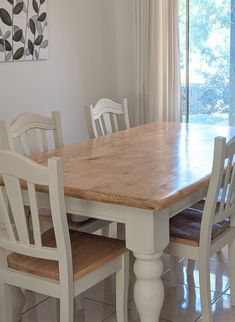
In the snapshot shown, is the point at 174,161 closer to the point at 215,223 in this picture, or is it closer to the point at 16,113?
the point at 215,223

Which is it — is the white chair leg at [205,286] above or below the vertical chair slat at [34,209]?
below

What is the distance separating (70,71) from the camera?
13.2 ft

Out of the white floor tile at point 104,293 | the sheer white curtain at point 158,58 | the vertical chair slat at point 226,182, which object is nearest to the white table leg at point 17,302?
the white floor tile at point 104,293

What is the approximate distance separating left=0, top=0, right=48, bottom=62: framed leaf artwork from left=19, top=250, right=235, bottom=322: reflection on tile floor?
165cm

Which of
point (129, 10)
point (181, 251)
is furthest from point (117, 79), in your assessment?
point (181, 251)

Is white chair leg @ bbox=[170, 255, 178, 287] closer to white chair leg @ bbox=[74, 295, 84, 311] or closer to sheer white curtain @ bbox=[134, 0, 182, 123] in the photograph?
white chair leg @ bbox=[74, 295, 84, 311]

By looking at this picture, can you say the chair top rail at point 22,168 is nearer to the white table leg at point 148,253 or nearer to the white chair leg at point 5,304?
the white table leg at point 148,253

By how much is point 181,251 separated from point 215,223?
0.63 ft

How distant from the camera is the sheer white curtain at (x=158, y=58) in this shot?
163 inches

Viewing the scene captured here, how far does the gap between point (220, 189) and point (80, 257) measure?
0.66 meters

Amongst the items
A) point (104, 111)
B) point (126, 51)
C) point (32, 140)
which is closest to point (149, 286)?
point (32, 140)

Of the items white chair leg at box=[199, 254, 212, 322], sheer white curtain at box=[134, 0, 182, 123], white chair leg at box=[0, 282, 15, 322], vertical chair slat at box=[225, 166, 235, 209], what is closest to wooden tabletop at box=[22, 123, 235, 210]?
vertical chair slat at box=[225, 166, 235, 209]

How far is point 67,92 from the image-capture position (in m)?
4.01

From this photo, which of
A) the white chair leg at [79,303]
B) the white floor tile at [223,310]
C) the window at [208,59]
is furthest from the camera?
the window at [208,59]
